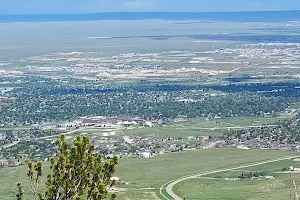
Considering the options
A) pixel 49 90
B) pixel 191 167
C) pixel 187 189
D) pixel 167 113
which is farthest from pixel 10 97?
pixel 187 189

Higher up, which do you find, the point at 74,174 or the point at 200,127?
the point at 74,174

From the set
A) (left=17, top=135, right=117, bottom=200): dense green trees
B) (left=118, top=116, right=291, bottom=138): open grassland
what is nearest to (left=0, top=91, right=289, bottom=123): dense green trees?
(left=118, top=116, right=291, bottom=138): open grassland

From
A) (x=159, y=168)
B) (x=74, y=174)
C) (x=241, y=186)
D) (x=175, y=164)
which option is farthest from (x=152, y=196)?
(x=74, y=174)

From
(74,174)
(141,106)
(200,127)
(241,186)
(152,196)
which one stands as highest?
(74,174)

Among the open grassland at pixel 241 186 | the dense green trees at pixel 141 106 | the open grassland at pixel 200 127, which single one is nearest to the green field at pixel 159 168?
the open grassland at pixel 241 186

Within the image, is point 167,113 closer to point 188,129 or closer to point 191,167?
point 188,129

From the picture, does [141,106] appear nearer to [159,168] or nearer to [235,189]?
[159,168]

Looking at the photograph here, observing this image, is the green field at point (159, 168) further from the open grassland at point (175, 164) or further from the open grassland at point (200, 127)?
the open grassland at point (200, 127)

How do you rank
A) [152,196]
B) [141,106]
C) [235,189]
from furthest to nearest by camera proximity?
[141,106]
[235,189]
[152,196]
